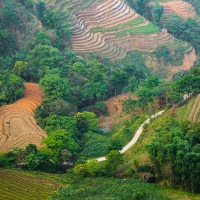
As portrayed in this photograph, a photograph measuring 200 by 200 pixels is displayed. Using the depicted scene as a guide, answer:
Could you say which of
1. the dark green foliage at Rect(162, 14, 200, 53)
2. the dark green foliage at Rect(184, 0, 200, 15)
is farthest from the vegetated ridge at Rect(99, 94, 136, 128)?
the dark green foliage at Rect(184, 0, 200, 15)

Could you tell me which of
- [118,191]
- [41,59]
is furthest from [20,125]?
[118,191]

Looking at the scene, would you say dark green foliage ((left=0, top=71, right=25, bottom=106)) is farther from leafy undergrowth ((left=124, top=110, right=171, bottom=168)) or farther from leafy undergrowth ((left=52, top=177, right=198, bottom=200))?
leafy undergrowth ((left=52, top=177, right=198, bottom=200))

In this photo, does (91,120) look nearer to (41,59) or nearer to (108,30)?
(41,59)

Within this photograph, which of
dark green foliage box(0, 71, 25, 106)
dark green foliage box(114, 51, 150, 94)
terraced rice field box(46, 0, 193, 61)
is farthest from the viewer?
terraced rice field box(46, 0, 193, 61)

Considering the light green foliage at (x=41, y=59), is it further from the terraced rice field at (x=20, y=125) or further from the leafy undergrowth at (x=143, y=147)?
the leafy undergrowth at (x=143, y=147)

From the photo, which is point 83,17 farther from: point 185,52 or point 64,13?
point 185,52

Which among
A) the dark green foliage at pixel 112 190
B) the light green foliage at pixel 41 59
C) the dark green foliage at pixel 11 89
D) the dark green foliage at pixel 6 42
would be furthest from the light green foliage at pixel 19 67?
the dark green foliage at pixel 112 190
